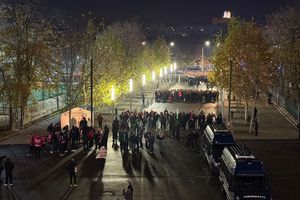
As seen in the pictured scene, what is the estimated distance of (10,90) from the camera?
122 ft

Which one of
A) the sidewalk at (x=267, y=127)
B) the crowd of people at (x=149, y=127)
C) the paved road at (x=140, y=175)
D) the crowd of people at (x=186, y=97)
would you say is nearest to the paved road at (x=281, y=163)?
the paved road at (x=140, y=175)

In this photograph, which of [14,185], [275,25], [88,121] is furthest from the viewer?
[275,25]

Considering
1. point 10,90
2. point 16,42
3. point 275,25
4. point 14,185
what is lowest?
point 14,185

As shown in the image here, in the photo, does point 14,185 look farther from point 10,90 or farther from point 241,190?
point 10,90

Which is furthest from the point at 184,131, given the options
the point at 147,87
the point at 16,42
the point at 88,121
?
the point at 147,87

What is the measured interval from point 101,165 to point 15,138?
10292 millimetres

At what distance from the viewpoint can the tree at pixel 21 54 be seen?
37375 millimetres

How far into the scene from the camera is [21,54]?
38125 mm

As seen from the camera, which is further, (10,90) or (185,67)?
(185,67)

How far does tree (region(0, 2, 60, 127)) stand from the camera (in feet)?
123

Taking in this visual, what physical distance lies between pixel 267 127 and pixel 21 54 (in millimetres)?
19502

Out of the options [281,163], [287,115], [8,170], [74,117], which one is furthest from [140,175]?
[287,115]

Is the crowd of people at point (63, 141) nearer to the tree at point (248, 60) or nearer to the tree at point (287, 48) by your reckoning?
the tree at point (248, 60)

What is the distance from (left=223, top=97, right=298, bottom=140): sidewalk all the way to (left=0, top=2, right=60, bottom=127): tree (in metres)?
15.2
